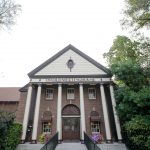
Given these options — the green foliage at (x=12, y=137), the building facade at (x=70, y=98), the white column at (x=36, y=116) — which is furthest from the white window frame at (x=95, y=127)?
the green foliage at (x=12, y=137)

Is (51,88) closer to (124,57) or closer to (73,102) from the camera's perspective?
(73,102)

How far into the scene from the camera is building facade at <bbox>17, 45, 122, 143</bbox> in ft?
66.1

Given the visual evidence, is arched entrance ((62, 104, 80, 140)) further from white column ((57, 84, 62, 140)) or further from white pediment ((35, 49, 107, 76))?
white pediment ((35, 49, 107, 76))

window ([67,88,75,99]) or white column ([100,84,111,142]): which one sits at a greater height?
window ([67,88,75,99])

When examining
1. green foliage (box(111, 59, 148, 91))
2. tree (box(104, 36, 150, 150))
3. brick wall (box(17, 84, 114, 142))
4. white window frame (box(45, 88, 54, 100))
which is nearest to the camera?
tree (box(104, 36, 150, 150))

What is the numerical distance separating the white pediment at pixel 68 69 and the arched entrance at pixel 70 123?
12.5 feet

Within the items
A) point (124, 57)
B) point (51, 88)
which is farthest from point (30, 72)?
point (124, 57)

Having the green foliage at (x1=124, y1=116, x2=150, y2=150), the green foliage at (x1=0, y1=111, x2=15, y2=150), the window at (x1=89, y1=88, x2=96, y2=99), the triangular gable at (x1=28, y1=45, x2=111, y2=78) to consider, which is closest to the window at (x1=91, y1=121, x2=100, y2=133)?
the window at (x1=89, y1=88, x2=96, y2=99)

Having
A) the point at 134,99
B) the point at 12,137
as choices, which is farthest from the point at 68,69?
the point at 12,137

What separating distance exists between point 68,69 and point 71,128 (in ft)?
20.5

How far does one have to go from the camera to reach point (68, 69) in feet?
71.7

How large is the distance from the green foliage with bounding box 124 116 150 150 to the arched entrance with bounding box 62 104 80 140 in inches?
261

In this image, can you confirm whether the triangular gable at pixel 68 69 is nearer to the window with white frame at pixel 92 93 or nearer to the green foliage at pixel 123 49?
the window with white frame at pixel 92 93

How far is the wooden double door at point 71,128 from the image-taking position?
2067 cm
